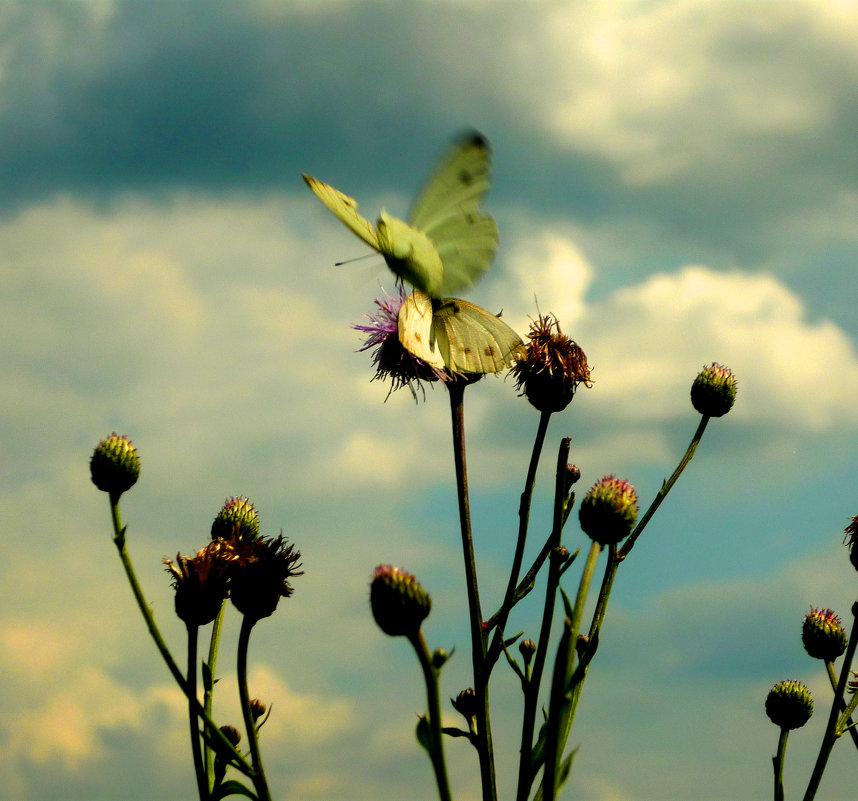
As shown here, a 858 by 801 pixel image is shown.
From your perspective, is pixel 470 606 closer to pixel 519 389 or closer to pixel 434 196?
pixel 519 389

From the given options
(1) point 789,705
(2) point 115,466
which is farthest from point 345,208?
(1) point 789,705

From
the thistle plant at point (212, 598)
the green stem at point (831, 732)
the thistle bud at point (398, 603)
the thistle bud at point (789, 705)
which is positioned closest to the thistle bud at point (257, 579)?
the thistle plant at point (212, 598)

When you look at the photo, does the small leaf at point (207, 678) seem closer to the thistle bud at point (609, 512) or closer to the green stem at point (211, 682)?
the green stem at point (211, 682)

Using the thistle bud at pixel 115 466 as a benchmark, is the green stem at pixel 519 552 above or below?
below

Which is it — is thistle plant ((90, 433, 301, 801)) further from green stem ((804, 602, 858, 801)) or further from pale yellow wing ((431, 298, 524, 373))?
green stem ((804, 602, 858, 801))

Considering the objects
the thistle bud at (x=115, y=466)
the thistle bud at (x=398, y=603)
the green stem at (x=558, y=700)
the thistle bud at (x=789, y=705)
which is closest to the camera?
the green stem at (x=558, y=700)

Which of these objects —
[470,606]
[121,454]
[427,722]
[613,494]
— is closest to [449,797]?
[427,722]

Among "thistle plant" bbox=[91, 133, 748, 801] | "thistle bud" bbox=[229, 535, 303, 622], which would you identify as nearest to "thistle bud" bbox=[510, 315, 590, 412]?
"thistle plant" bbox=[91, 133, 748, 801]
